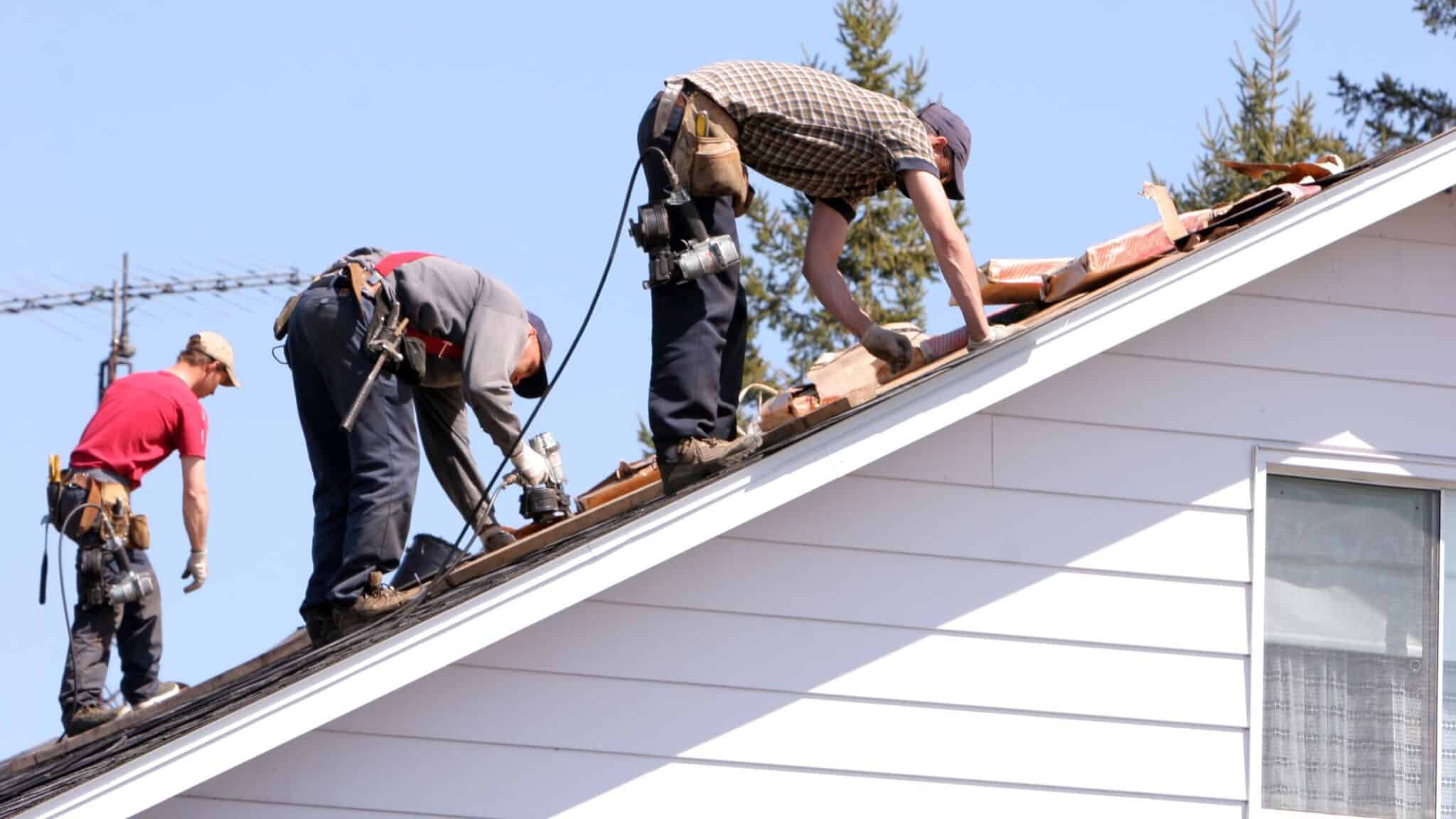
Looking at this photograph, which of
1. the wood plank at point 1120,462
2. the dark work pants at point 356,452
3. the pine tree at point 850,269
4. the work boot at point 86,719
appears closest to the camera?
the dark work pants at point 356,452

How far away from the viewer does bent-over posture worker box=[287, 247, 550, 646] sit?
21.4 feet

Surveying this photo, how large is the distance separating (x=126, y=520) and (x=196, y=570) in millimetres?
388

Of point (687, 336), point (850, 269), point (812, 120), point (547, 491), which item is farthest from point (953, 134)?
point (850, 269)

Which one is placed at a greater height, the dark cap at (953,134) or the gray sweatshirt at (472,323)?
the dark cap at (953,134)

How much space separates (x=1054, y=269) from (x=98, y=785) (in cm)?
362

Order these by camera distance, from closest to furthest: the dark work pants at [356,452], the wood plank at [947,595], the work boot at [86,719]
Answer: the wood plank at [947,595] → the dark work pants at [356,452] → the work boot at [86,719]

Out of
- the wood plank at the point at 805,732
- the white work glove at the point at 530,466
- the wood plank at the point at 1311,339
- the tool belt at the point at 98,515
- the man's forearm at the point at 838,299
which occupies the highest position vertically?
the man's forearm at the point at 838,299

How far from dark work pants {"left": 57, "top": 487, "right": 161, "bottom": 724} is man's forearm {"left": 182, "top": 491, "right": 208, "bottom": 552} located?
216 mm

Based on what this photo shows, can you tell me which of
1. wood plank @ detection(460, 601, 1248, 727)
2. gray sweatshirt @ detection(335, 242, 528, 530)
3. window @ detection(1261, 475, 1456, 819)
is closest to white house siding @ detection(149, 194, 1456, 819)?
wood plank @ detection(460, 601, 1248, 727)

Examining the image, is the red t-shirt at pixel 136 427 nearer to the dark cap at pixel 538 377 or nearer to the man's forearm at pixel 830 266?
the dark cap at pixel 538 377

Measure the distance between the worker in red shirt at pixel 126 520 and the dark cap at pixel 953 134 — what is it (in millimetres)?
3464

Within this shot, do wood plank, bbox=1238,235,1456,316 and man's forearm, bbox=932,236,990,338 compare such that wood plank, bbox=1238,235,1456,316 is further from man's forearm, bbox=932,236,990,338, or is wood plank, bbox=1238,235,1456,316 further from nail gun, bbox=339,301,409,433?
nail gun, bbox=339,301,409,433

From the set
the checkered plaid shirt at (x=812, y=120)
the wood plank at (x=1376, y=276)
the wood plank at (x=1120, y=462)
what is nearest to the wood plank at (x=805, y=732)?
the wood plank at (x=1120, y=462)

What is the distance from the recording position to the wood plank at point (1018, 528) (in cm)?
652
